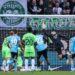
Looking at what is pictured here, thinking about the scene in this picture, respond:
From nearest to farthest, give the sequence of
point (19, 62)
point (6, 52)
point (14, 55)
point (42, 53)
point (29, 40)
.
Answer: point (29, 40), point (6, 52), point (19, 62), point (14, 55), point (42, 53)

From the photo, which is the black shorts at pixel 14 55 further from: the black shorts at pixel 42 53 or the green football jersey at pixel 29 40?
the black shorts at pixel 42 53

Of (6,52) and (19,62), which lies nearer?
(6,52)

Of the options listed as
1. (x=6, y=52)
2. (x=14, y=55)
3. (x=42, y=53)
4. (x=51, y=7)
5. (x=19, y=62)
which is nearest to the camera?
(x=6, y=52)

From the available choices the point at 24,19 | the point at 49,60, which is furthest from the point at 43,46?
the point at 24,19

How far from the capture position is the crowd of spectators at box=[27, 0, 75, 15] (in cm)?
2219

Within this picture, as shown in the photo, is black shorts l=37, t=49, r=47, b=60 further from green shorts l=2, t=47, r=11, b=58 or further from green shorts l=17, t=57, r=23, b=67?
green shorts l=2, t=47, r=11, b=58

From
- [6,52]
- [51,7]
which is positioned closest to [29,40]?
[6,52]

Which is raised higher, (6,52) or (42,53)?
(6,52)

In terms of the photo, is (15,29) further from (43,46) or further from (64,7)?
(64,7)

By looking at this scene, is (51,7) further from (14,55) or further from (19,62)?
(19,62)

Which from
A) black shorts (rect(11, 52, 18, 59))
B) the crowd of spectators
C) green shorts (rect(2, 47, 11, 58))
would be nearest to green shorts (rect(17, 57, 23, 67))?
black shorts (rect(11, 52, 18, 59))

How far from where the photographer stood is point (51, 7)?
73.3 ft

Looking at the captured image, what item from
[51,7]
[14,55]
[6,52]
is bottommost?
[14,55]

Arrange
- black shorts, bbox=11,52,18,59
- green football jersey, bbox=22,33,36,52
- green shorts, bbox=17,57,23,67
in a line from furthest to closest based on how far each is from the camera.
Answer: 1. black shorts, bbox=11,52,18,59
2. green shorts, bbox=17,57,23,67
3. green football jersey, bbox=22,33,36,52
